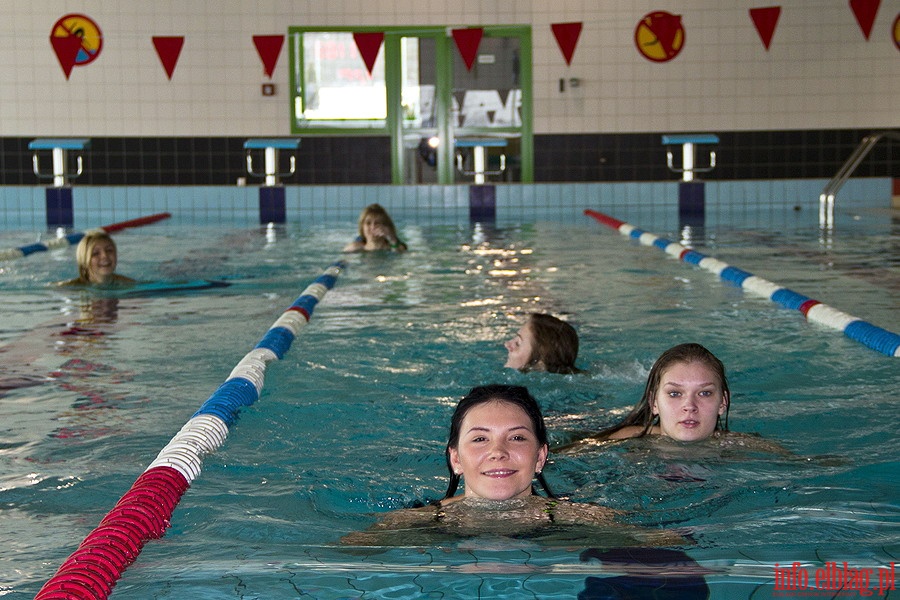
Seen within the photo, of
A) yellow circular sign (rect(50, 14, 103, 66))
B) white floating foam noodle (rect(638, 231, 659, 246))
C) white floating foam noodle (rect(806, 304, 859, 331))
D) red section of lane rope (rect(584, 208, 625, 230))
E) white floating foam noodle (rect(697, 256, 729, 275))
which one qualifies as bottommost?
white floating foam noodle (rect(806, 304, 859, 331))

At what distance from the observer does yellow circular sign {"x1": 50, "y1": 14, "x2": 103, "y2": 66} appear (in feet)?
47.4

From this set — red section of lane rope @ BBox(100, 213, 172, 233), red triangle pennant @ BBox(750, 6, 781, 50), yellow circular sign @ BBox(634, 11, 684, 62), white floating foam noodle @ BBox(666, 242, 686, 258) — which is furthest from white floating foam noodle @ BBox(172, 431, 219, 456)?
red triangle pennant @ BBox(750, 6, 781, 50)

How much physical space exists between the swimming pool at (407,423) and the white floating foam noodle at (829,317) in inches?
3.1

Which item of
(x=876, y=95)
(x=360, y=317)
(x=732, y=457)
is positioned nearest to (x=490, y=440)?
(x=732, y=457)

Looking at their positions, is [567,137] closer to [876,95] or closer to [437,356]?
[876,95]

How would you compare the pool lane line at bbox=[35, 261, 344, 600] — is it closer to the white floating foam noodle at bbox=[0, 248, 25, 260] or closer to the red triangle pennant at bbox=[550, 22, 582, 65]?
the white floating foam noodle at bbox=[0, 248, 25, 260]

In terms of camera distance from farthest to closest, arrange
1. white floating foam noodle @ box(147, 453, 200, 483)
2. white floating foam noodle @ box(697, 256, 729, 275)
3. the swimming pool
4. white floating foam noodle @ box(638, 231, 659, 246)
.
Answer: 1. white floating foam noodle @ box(638, 231, 659, 246)
2. white floating foam noodle @ box(697, 256, 729, 275)
3. white floating foam noodle @ box(147, 453, 200, 483)
4. the swimming pool

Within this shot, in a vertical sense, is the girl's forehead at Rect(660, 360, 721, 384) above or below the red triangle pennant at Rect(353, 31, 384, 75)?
below

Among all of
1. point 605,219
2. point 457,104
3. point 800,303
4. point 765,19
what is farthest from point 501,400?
point 765,19

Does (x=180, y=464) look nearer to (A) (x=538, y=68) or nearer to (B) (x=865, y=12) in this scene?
(A) (x=538, y=68)

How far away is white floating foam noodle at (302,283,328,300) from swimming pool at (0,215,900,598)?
91mm

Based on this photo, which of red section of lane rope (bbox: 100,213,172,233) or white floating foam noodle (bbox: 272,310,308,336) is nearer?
white floating foam noodle (bbox: 272,310,308,336)

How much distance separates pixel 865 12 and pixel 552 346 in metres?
11.8

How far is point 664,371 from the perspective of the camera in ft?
10.4
